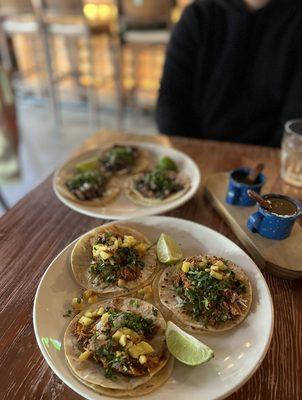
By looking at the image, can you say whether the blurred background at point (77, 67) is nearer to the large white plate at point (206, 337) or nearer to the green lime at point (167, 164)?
the green lime at point (167, 164)

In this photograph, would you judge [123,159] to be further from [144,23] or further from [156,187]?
[144,23]

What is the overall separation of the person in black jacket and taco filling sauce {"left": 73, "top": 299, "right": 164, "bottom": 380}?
4.64 feet

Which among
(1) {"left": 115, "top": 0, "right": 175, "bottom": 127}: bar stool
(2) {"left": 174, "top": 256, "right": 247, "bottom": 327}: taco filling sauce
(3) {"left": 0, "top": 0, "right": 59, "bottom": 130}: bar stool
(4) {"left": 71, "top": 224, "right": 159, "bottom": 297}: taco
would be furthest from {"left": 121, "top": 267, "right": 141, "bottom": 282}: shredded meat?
(3) {"left": 0, "top": 0, "right": 59, "bottom": 130}: bar stool

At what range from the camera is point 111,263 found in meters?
1.02

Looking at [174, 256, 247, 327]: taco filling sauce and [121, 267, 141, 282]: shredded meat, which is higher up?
[174, 256, 247, 327]: taco filling sauce

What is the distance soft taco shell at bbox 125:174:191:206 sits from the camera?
1.32 meters

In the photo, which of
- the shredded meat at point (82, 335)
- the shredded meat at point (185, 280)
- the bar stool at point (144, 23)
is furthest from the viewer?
the bar stool at point (144, 23)

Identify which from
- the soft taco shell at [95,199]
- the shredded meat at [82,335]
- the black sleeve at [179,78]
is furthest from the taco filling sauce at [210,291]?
the black sleeve at [179,78]

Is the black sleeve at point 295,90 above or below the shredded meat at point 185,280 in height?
above

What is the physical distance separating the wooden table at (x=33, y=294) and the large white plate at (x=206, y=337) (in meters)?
0.04

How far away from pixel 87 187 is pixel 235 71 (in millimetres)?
1155

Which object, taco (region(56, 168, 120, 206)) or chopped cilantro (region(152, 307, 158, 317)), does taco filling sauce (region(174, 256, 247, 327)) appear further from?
taco (region(56, 168, 120, 206))

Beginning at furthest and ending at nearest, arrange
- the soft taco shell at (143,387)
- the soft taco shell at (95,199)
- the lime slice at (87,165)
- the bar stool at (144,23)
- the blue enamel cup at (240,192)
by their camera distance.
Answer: the bar stool at (144,23) → the lime slice at (87,165) → the soft taco shell at (95,199) → the blue enamel cup at (240,192) → the soft taco shell at (143,387)

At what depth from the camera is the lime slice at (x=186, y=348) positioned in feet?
2.44
